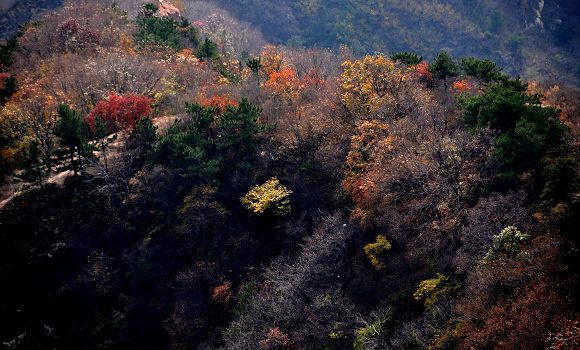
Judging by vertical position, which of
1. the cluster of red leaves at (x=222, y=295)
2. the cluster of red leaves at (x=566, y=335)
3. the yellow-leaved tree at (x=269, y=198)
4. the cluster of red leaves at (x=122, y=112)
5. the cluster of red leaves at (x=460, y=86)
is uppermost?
the cluster of red leaves at (x=460, y=86)

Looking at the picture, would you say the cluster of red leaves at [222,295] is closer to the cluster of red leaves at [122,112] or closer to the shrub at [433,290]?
the shrub at [433,290]

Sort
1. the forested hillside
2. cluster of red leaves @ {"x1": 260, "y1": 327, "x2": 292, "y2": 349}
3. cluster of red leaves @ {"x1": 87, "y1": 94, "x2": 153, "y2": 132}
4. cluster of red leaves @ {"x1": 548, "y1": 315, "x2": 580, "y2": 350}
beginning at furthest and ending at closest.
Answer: cluster of red leaves @ {"x1": 87, "y1": 94, "x2": 153, "y2": 132} < cluster of red leaves @ {"x1": 260, "y1": 327, "x2": 292, "y2": 349} < the forested hillside < cluster of red leaves @ {"x1": 548, "y1": 315, "x2": 580, "y2": 350}

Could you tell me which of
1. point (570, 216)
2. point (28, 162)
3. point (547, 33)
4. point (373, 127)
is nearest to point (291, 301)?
point (373, 127)

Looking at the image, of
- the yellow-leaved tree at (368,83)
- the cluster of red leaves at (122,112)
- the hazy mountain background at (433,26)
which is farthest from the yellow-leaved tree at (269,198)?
the hazy mountain background at (433,26)

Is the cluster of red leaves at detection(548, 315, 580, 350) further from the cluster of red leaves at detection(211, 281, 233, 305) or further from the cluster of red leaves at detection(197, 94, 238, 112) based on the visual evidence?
the cluster of red leaves at detection(197, 94, 238, 112)

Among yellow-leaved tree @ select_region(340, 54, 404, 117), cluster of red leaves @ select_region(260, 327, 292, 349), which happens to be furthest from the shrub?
yellow-leaved tree @ select_region(340, 54, 404, 117)

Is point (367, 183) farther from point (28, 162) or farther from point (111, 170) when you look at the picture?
point (28, 162)
